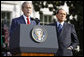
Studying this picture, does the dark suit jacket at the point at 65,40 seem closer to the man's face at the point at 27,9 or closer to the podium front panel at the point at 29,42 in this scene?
the man's face at the point at 27,9

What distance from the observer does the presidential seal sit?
4590 mm

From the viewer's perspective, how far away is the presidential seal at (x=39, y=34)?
459cm

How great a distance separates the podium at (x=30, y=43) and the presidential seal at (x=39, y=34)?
0.07ft

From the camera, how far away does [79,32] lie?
13.3m

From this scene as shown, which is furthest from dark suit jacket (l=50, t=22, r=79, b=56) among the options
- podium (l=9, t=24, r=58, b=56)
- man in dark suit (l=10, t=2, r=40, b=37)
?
podium (l=9, t=24, r=58, b=56)

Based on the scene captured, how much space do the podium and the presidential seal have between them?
2 cm

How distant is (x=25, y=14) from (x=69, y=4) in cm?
814

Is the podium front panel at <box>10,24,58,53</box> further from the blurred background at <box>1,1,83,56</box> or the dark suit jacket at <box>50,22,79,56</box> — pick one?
the blurred background at <box>1,1,83,56</box>

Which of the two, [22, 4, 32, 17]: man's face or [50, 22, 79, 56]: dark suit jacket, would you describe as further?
[50, 22, 79, 56]: dark suit jacket

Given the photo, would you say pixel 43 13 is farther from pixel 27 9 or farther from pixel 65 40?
pixel 27 9

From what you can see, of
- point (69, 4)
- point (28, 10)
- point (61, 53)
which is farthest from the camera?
point (69, 4)

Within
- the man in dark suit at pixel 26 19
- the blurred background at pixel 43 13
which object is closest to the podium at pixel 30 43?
the man in dark suit at pixel 26 19

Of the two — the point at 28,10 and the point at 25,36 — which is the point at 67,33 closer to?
the point at 28,10

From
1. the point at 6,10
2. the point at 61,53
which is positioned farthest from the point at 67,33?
the point at 6,10
